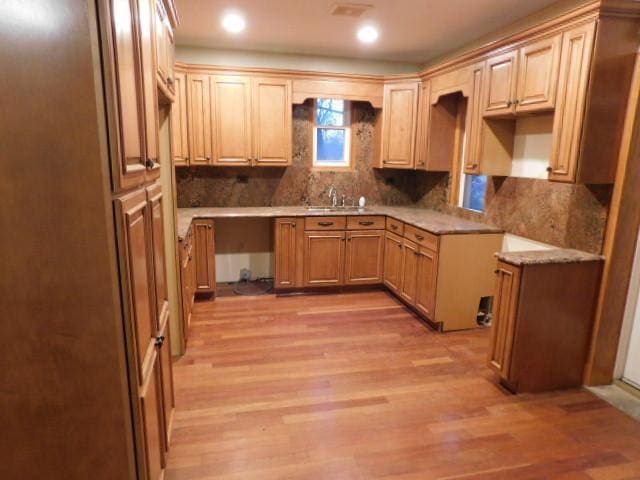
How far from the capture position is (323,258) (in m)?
4.37

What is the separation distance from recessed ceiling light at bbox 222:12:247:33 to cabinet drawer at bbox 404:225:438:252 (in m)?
2.36

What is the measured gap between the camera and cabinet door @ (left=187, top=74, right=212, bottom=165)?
4055mm

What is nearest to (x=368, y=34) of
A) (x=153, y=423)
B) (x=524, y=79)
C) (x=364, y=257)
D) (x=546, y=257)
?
(x=524, y=79)

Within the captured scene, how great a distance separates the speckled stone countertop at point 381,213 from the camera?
3.49 m

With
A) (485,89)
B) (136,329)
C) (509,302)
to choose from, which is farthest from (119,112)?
(485,89)

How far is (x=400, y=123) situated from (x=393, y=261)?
151cm

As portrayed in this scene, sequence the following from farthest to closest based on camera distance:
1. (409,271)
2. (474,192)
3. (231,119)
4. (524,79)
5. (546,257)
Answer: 1. (231,119)
2. (474,192)
3. (409,271)
4. (524,79)
5. (546,257)

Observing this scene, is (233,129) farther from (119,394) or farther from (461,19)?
(119,394)

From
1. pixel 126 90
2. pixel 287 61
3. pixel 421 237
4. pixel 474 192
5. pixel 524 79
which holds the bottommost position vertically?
pixel 421 237

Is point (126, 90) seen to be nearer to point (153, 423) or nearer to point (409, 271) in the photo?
point (153, 423)

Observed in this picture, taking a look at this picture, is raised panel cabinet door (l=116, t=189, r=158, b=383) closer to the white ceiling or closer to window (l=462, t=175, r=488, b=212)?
the white ceiling

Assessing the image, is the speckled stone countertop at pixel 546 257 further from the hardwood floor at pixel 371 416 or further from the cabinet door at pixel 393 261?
the cabinet door at pixel 393 261

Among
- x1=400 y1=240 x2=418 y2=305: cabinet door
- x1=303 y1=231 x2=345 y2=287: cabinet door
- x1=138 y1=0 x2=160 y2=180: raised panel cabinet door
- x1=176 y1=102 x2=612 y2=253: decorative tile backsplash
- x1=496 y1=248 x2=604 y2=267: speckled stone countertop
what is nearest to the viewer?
x1=138 y1=0 x2=160 y2=180: raised panel cabinet door

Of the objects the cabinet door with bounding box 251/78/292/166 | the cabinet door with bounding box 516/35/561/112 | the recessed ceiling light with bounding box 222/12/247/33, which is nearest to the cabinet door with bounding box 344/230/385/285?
the cabinet door with bounding box 251/78/292/166
